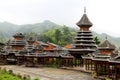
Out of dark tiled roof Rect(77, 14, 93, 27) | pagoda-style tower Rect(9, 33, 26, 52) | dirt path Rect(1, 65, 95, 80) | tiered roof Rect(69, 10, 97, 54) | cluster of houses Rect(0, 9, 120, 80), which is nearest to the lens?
cluster of houses Rect(0, 9, 120, 80)

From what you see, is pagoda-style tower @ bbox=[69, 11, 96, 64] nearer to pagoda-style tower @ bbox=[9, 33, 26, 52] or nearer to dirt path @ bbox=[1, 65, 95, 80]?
dirt path @ bbox=[1, 65, 95, 80]

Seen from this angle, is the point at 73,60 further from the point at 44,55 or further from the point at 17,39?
the point at 17,39

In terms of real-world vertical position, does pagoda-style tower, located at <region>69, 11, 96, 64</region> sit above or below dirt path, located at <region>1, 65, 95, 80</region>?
above

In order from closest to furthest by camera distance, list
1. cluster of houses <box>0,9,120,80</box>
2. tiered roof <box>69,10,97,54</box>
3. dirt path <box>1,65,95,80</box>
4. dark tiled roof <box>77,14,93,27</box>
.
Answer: cluster of houses <box>0,9,120,80</box> → dirt path <box>1,65,95,80</box> → tiered roof <box>69,10,97,54</box> → dark tiled roof <box>77,14,93,27</box>

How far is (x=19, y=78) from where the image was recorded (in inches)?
1233

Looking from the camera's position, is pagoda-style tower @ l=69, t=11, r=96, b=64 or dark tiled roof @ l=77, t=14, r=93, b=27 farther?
dark tiled roof @ l=77, t=14, r=93, b=27

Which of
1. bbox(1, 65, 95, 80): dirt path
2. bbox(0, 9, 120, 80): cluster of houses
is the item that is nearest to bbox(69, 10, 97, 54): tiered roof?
bbox(0, 9, 120, 80): cluster of houses

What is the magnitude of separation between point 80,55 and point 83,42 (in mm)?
2347

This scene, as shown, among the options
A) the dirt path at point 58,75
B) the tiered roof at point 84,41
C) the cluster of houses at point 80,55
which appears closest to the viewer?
the cluster of houses at point 80,55

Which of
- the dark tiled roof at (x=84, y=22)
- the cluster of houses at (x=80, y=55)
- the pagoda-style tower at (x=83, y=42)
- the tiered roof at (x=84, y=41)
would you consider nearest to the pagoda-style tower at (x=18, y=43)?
the cluster of houses at (x=80, y=55)

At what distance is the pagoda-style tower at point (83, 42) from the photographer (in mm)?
46594

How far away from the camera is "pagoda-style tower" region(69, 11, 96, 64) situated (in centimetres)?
4659

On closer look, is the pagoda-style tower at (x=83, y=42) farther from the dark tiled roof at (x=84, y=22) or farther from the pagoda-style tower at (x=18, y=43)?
the pagoda-style tower at (x=18, y=43)

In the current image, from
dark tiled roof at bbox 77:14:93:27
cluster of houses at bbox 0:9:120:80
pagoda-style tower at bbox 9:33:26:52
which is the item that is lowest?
cluster of houses at bbox 0:9:120:80
